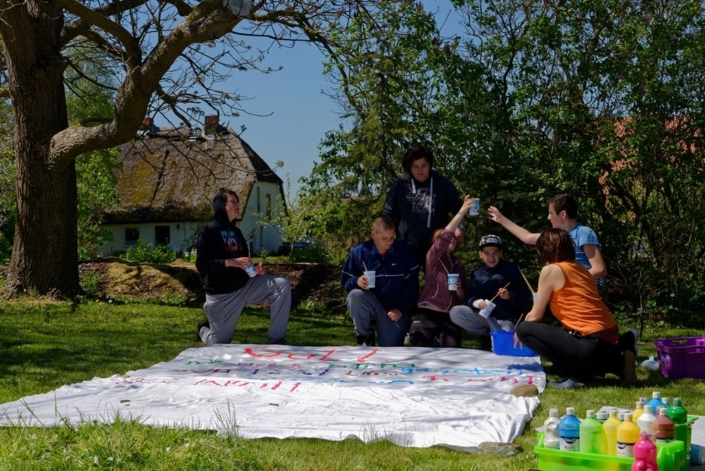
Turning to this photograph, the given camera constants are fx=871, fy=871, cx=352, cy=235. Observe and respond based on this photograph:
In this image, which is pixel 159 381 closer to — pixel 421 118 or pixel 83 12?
pixel 83 12

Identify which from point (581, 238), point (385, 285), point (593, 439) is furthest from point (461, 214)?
point (593, 439)

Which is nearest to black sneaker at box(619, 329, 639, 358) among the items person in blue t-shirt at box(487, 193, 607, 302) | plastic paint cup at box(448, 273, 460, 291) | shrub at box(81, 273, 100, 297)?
person in blue t-shirt at box(487, 193, 607, 302)

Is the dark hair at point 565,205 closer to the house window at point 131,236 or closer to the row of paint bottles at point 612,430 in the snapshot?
the row of paint bottles at point 612,430

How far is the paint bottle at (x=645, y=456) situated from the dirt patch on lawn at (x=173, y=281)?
884 cm

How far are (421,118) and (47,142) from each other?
5.21 m

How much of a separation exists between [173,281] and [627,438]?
1033cm

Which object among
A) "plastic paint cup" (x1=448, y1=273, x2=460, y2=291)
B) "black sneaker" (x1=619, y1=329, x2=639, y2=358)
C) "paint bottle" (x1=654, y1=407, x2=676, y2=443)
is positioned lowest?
"paint bottle" (x1=654, y1=407, x2=676, y2=443)

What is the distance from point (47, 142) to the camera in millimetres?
12117

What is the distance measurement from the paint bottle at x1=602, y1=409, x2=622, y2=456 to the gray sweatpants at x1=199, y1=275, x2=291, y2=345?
5.01 metres

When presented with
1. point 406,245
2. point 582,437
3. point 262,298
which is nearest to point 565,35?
point 406,245

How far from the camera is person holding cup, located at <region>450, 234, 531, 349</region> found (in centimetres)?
793

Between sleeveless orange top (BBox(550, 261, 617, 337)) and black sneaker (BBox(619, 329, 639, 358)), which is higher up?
sleeveless orange top (BBox(550, 261, 617, 337))

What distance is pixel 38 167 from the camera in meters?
12.1

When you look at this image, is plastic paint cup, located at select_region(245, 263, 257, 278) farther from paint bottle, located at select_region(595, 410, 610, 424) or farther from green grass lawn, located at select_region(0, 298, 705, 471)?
paint bottle, located at select_region(595, 410, 610, 424)
